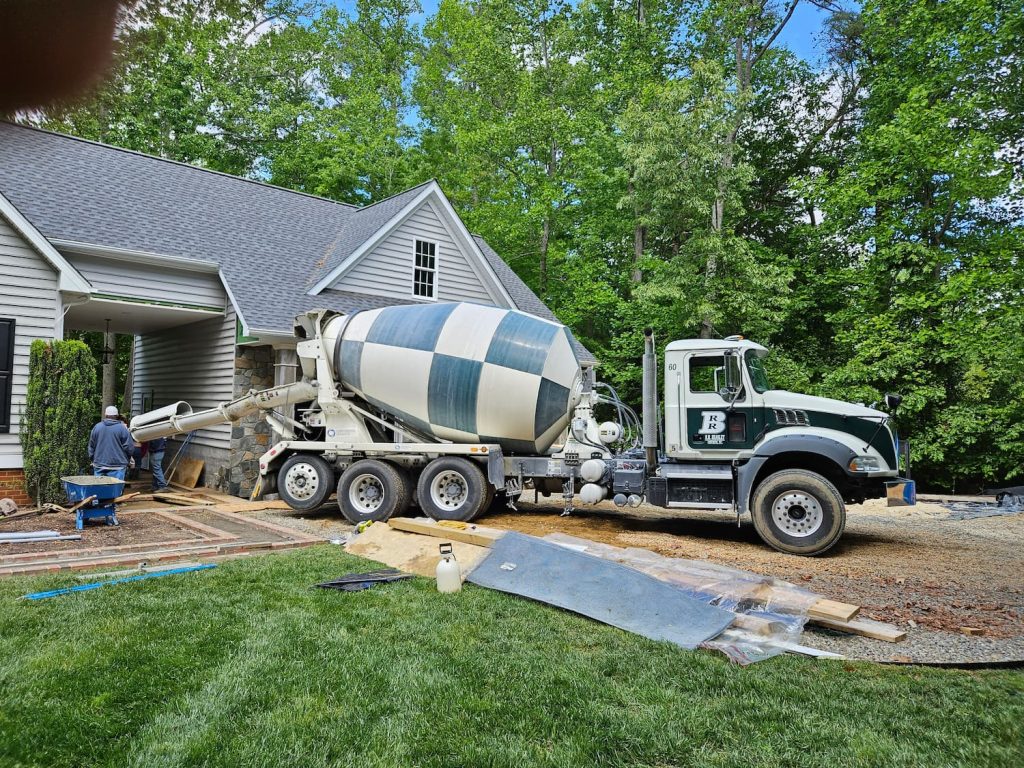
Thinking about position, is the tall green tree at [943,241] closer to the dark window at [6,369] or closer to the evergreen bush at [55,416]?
the evergreen bush at [55,416]

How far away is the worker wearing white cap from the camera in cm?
1093

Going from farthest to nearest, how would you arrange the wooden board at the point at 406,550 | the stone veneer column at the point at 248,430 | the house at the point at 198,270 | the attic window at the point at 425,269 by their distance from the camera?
the attic window at the point at 425,269
the stone veneer column at the point at 248,430
the house at the point at 198,270
the wooden board at the point at 406,550

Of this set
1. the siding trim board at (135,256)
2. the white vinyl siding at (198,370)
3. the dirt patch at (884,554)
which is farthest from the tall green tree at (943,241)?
the siding trim board at (135,256)

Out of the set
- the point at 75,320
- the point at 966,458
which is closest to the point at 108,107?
the point at 75,320

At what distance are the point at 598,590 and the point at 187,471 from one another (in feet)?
41.4

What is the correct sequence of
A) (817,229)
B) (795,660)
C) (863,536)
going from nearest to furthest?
1. (795,660)
2. (863,536)
3. (817,229)

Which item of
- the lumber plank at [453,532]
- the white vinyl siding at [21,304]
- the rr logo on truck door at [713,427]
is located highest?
the white vinyl siding at [21,304]

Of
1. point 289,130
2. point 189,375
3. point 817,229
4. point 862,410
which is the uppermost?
point 289,130

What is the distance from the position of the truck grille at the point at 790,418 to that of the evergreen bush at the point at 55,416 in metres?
11.0

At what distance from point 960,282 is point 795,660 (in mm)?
14755

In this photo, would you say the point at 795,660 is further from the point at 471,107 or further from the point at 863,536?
the point at 471,107

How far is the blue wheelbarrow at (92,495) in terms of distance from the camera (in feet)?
30.3

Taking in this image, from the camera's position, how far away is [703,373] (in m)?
9.70

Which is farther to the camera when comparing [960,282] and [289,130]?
[289,130]
